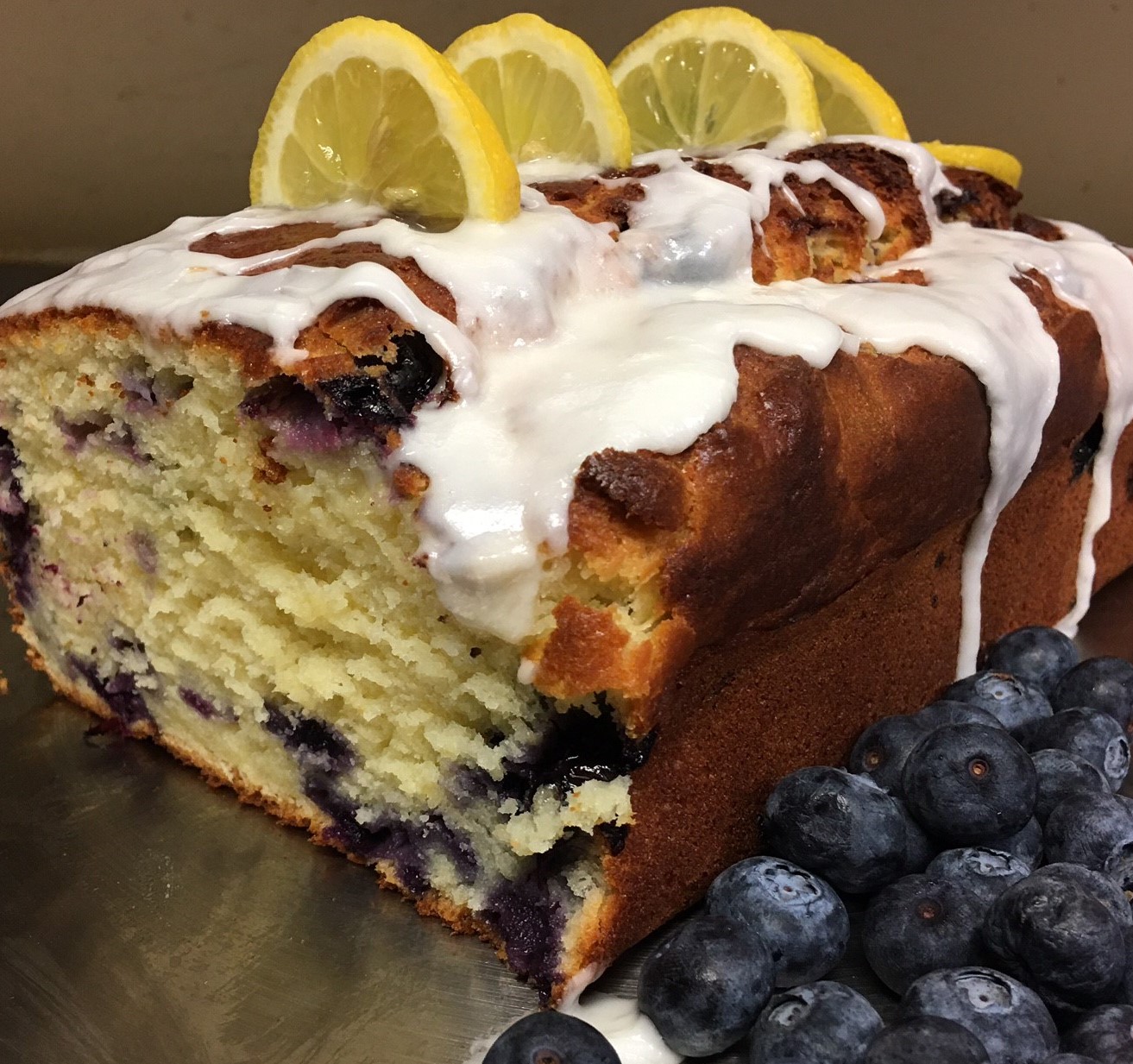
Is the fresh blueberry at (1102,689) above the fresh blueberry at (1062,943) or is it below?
below

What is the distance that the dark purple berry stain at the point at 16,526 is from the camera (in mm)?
2473

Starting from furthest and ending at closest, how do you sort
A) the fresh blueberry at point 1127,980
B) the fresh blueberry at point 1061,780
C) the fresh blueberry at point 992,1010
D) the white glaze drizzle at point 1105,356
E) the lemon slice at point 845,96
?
the lemon slice at point 845,96
the white glaze drizzle at point 1105,356
the fresh blueberry at point 1061,780
the fresh blueberry at point 1127,980
the fresh blueberry at point 992,1010

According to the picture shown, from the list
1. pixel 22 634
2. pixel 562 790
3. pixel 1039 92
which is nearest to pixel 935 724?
pixel 562 790

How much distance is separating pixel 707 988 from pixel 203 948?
2.85ft

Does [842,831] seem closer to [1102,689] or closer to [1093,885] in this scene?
[1093,885]

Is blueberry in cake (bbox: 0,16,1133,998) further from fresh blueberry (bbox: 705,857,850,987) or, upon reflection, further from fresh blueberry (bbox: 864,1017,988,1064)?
fresh blueberry (bbox: 864,1017,988,1064)

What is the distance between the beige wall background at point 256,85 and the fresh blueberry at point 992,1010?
4031 millimetres

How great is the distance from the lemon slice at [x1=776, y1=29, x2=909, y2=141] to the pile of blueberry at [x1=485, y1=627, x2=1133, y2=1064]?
1632 millimetres

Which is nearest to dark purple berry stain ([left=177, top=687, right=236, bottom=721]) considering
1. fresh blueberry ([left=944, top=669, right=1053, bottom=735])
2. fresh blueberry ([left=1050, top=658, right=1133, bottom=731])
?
fresh blueberry ([left=944, top=669, right=1053, bottom=735])

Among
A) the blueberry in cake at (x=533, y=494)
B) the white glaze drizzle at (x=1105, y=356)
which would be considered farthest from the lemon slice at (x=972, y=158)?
the blueberry in cake at (x=533, y=494)

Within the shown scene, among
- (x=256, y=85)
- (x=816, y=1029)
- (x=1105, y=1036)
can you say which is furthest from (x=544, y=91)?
(x=256, y=85)

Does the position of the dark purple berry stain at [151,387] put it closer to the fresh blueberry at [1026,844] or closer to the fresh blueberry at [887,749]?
the fresh blueberry at [887,749]

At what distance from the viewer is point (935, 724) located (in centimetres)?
215

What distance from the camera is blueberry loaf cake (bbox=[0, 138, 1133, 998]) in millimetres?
1707
